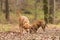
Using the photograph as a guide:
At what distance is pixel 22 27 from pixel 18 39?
267 cm

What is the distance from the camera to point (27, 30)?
13.6 metres

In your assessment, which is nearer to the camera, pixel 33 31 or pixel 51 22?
pixel 33 31

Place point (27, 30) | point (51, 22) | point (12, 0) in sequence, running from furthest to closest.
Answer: point (12, 0) → point (51, 22) → point (27, 30)

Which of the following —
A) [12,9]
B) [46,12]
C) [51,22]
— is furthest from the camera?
[12,9]

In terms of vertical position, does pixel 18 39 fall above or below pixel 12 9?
above

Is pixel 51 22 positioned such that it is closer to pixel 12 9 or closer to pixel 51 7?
pixel 51 7

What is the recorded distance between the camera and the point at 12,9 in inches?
1383

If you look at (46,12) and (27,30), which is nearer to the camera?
(27,30)

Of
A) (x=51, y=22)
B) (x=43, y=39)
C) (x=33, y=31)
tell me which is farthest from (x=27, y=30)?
(x=51, y=22)

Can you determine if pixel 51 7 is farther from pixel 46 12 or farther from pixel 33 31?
pixel 33 31

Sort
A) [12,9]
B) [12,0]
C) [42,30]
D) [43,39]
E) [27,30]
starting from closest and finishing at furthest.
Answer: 1. [43,39]
2. [27,30]
3. [42,30]
4. [12,9]
5. [12,0]

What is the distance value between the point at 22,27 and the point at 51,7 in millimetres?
8880

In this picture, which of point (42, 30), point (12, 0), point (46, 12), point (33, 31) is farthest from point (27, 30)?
point (12, 0)

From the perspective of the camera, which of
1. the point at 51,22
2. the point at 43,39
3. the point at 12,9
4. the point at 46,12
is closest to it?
the point at 43,39
